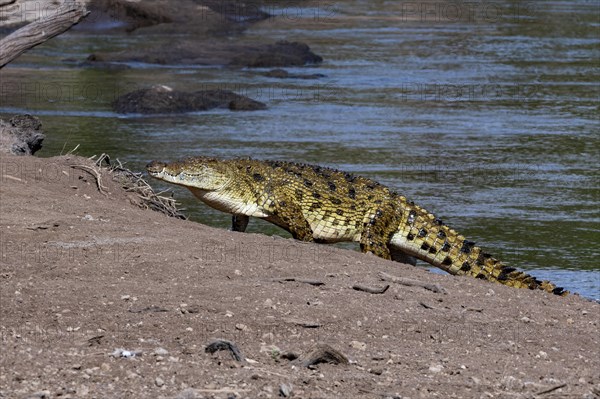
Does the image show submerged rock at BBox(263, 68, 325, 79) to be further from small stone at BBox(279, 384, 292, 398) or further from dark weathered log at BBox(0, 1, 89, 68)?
small stone at BBox(279, 384, 292, 398)

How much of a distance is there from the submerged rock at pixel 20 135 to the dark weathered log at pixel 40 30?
0.64m

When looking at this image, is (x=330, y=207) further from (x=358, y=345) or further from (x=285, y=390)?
(x=285, y=390)

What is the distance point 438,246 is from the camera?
30.9ft

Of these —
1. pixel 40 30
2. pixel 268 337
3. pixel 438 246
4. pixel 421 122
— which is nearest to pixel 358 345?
pixel 268 337

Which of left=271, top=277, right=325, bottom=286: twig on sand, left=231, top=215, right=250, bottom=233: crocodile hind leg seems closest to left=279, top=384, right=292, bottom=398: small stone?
left=271, top=277, right=325, bottom=286: twig on sand

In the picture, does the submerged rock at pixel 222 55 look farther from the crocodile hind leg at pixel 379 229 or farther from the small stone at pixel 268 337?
the small stone at pixel 268 337

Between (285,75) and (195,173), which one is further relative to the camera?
(285,75)

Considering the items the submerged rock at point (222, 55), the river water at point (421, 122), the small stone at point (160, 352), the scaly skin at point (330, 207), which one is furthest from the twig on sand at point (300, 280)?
the submerged rock at point (222, 55)

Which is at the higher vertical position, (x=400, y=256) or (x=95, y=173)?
(x=95, y=173)

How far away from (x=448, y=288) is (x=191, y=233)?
1.75 metres

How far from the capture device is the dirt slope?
18.9 ft

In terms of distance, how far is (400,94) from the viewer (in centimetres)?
2003

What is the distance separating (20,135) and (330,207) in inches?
118

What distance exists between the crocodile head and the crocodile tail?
1.36 metres
